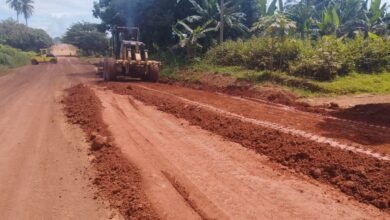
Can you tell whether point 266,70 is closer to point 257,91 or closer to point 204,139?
point 257,91

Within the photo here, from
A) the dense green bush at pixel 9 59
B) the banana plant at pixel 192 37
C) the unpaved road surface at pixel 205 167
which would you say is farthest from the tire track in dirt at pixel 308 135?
the dense green bush at pixel 9 59

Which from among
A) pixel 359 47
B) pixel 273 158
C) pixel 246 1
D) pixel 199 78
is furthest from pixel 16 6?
pixel 273 158

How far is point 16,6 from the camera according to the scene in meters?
94.8

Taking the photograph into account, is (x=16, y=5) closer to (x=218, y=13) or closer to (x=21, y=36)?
(x=21, y=36)

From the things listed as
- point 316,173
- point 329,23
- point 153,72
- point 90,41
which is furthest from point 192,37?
point 90,41

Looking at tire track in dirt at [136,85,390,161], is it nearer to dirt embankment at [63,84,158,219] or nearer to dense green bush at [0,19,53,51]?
dirt embankment at [63,84,158,219]

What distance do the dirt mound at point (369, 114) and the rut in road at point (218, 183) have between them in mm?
4177

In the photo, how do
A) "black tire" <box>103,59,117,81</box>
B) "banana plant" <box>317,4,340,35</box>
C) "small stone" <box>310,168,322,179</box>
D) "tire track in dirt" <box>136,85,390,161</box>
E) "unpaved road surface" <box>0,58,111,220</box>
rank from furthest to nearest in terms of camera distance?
"banana plant" <box>317,4,340,35</box> < "black tire" <box>103,59,117,81</box> < "tire track in dirt" <box>136,85,390,161</box> < "small stone" <box>310,168,322,179</box> < "unpaved road surface" <box>0,58,111,220</box>

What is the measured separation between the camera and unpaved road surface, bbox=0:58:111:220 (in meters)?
4.66

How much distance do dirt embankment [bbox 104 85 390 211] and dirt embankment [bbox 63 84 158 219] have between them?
233 centimetres

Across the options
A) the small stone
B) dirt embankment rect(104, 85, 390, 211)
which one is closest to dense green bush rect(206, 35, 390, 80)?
dirt embankment rect(104, 85, 390, 211)

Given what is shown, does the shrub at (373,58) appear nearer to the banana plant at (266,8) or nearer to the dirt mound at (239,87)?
the dirt mound at (239,87)

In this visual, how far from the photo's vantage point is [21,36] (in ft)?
242

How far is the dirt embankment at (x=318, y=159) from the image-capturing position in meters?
4.89
